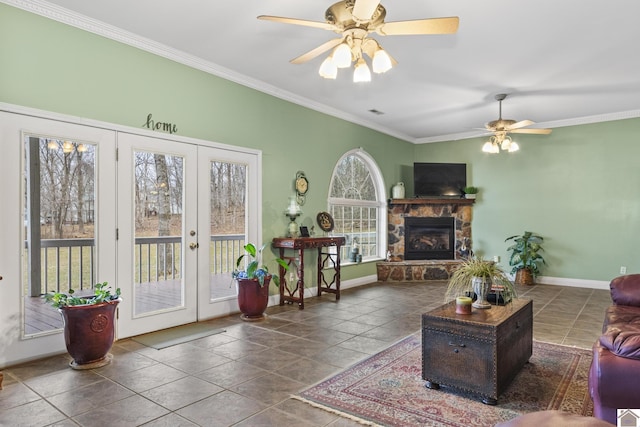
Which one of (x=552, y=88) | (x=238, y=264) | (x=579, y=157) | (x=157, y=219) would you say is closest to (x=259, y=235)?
(x=238, y=264)

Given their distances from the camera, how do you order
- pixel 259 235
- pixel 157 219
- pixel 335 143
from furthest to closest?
pixel 335 143
pixel 259 235
pixel 157 219

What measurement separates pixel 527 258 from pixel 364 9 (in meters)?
6.38

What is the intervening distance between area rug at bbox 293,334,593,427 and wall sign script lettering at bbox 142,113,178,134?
120 inches

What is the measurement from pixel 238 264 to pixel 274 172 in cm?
146

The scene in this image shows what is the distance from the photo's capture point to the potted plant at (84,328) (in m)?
3.14

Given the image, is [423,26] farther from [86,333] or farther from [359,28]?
[86,333]

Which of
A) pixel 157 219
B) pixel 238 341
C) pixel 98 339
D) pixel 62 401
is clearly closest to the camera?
pixel 62 401

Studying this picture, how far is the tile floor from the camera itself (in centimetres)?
242

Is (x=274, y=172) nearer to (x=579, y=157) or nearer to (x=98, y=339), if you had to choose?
(x=98, y=339)

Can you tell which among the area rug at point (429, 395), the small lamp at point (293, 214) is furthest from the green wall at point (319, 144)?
the area rug at point (429, 395)

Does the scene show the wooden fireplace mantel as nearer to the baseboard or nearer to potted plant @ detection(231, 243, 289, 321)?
the baseboard

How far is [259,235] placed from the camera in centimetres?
523

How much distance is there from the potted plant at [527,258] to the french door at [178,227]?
510 cm

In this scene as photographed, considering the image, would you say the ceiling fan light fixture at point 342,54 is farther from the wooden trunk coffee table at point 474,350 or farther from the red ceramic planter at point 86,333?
the red ceramic planter at point 86,333
